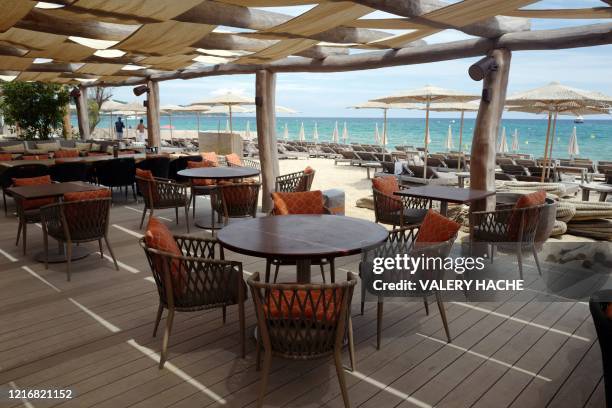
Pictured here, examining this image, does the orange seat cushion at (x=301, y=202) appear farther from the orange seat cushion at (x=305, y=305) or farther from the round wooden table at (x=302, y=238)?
the orange seat cushion at (x=305, y=305)

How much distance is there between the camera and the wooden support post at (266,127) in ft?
25.0

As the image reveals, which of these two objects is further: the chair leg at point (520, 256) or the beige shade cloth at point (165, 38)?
the beige shade cloth at point (165, 38)

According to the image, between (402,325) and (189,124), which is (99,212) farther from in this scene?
(189,124)

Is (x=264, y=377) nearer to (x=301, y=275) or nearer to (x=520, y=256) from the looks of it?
(x=301, y=275)

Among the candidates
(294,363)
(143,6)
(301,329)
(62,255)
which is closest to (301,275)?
(294,363)

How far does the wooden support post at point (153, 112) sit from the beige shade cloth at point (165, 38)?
5.37 meters

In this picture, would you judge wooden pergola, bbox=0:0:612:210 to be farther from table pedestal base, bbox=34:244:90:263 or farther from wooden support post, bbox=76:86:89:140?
wooden support post, bbox=76:86:89:140

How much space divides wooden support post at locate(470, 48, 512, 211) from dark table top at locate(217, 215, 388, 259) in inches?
93.7

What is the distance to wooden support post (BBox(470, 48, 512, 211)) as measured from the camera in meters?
4.77

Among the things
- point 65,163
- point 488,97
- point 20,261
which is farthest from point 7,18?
point 488,97

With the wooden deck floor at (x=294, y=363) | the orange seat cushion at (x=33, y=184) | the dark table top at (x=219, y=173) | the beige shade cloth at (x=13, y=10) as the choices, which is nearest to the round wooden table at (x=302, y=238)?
the wooden deck floor at (x=294, y=363)

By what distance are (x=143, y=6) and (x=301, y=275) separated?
276 centimetres

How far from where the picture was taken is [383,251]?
3.24m

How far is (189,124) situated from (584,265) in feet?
245
